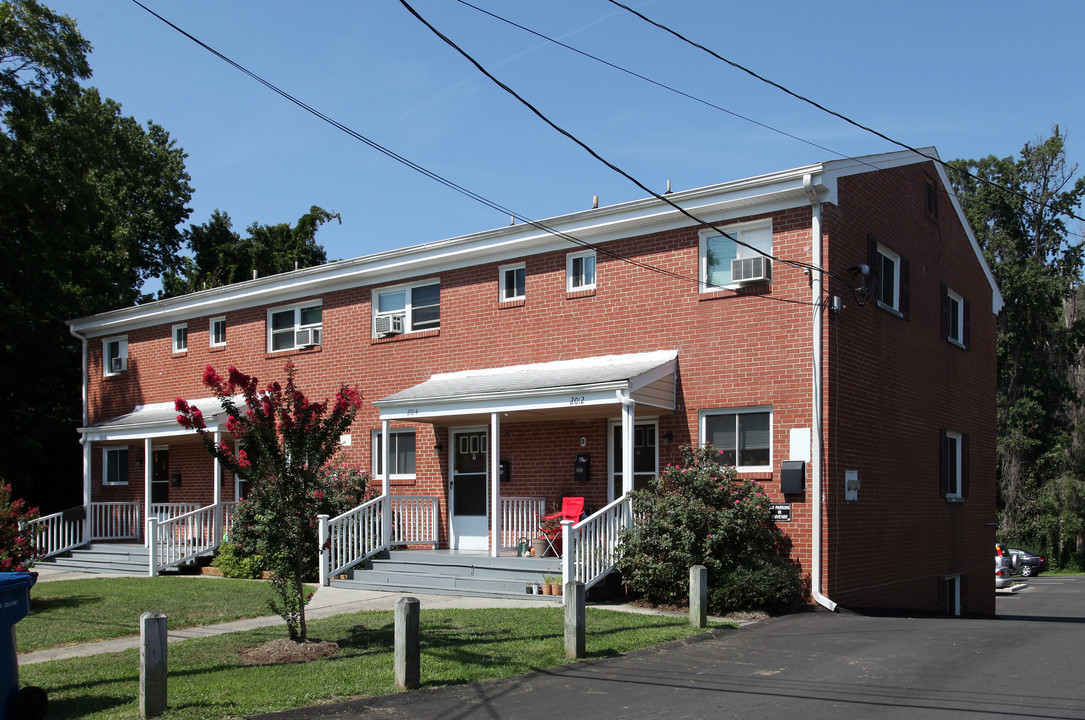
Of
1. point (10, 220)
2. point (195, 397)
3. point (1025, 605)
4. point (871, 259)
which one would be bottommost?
point (1025, 605)

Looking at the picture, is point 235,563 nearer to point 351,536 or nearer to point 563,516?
point 351,536

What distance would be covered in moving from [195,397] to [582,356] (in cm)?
1110

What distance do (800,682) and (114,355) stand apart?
871 inches

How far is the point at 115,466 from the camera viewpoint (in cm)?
2544

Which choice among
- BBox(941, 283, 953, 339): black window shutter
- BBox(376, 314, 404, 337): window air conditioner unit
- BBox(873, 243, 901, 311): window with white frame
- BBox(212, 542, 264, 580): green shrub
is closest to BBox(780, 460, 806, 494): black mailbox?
BBox(873, 243, 901, 311): window with white frame

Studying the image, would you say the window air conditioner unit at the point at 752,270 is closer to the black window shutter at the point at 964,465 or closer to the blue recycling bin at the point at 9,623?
the black window shutter at the point at 964,465

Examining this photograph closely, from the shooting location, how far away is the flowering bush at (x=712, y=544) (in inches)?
520

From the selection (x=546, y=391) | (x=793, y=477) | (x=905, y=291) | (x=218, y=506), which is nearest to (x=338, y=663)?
(x=546, y=391)

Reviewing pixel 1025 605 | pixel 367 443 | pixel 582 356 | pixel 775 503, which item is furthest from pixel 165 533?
pixel 1025 605

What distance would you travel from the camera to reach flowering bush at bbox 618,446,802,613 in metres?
13.2

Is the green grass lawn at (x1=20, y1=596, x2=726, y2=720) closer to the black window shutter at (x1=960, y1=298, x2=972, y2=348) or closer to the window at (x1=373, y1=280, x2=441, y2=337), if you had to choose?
the window at (x1=373, y1=280, x2=441, y2=337)

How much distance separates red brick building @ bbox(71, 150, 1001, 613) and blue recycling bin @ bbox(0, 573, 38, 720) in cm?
860

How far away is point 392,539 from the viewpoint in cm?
1797

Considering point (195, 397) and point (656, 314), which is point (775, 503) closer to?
point (656, 314)
